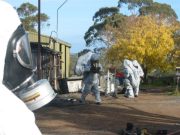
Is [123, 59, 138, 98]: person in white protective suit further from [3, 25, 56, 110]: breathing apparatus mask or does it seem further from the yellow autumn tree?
[3, 25, 56, 110]: breathing apparatus mask

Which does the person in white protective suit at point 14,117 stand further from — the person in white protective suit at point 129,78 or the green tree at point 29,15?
the green tree at point 29,15

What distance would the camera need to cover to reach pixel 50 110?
17.7 metres

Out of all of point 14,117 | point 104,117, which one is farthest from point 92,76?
point 14,117

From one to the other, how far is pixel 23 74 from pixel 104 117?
44.8ft

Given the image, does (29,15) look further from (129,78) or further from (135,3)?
(129,78)

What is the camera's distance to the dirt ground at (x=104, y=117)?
42.3 feet

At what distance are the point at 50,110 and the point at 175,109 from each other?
385 centimetres

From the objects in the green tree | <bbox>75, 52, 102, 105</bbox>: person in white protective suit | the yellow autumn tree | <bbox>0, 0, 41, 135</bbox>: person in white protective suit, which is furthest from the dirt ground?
the green tree

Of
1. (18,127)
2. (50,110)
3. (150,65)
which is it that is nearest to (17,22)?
(18,127)

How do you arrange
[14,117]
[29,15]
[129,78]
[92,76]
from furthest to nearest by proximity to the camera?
[29,15]
[129,78]
[92,76]
[14,117]

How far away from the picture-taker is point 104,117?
618 inches

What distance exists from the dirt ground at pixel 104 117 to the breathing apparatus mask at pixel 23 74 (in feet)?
29.0

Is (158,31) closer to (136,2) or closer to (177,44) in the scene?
(177,44)

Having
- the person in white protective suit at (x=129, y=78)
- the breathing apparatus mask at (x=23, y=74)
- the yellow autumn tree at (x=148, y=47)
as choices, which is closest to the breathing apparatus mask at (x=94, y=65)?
the person in white protective suit at (x=129, y=78)
